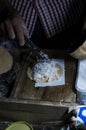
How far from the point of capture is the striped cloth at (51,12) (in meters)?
1.37

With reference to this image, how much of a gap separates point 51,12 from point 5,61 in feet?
1.08

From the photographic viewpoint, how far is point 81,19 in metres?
1.50

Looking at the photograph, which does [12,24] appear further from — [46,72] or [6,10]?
[46,72]

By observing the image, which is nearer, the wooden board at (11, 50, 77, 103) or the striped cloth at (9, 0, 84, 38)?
the wooden board at (11, 50, 77, 103)

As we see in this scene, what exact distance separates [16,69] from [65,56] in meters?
0.21

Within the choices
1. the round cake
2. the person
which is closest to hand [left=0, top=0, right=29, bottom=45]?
the person

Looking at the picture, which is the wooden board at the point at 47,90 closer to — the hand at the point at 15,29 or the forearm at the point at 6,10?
the hand at the point at 15,29

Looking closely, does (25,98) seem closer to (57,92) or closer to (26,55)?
(57,92)

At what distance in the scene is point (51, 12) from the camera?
1393 millimetres

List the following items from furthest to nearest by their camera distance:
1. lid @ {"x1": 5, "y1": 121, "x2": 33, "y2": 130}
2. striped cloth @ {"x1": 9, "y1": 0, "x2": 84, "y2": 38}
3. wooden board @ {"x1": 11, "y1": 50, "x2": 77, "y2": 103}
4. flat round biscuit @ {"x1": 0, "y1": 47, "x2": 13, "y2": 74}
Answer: striped cloth @ {"x1": 9, "y1": 0, "x2": 84, "y2": 38}
flat round biscuit @ {"x1": 0, "y1": 47, "x2": 13, "y2": 74}
wooden board @ {"x1": 11, "y1": 50, "x2": 77, "y2": 103}
lid @ {"x1": 5, "y1": 121, "x2": 33, "y2": 130}

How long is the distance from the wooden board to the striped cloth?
282 millimetres

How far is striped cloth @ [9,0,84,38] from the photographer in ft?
4.50

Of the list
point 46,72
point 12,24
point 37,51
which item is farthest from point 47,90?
point 12,24

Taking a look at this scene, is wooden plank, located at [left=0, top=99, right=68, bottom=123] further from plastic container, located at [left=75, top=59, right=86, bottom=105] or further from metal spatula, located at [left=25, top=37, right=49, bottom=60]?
metal spatula, located at [left=25, top=37, right=49, bottom=60]
